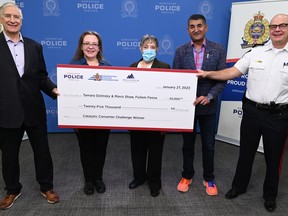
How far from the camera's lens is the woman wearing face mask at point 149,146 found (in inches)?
87.0

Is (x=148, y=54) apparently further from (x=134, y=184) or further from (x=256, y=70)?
(x=134, y=184)

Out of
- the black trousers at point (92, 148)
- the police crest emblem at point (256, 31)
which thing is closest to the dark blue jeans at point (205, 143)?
the black trousers at point (92, 148)

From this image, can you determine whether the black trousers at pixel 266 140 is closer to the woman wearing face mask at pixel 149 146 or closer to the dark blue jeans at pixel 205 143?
the dark blue jeans at pixel 205 143

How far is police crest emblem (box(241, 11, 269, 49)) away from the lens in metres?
3.43

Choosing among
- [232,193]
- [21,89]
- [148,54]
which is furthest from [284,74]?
[21,89]

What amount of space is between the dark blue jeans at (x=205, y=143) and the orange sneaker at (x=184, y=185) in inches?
1.7

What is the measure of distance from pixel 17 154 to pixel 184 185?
1.58 m

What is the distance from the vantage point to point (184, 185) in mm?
2619

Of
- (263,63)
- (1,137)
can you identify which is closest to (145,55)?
(263,63)

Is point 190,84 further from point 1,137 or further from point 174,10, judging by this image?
point 174,10

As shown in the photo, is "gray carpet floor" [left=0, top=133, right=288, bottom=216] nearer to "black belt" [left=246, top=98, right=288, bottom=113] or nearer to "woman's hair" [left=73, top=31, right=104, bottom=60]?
"black belt" [left=246, top=98, right=288, bottom=113]

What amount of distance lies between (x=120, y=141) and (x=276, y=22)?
8.89ft

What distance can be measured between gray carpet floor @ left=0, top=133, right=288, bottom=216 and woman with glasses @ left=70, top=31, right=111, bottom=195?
5.7 inches

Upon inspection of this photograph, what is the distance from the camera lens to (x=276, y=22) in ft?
6.40
